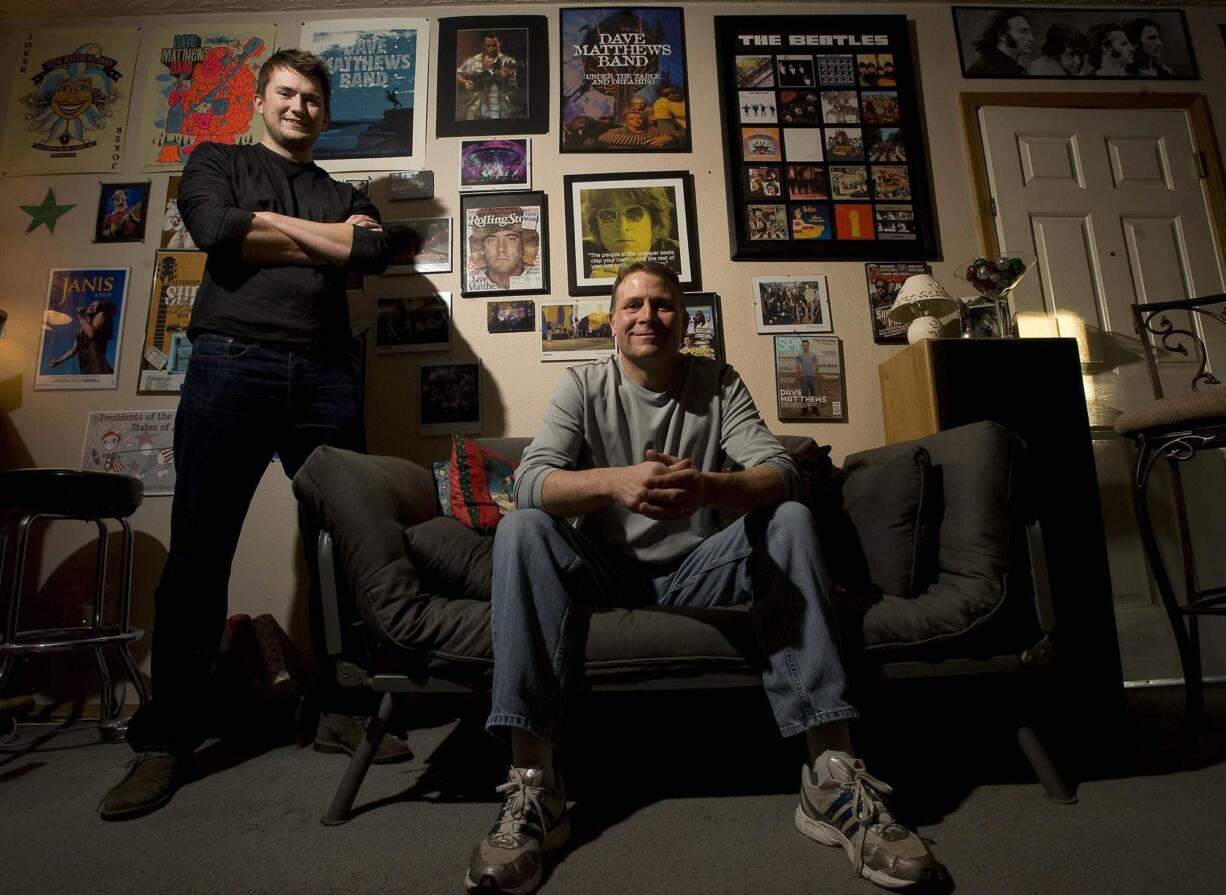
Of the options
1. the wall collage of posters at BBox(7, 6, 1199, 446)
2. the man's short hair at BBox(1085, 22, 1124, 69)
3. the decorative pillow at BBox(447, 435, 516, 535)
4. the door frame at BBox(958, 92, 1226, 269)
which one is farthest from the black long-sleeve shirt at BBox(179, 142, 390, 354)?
the man's short hair at BBox(1085, 22, 1124, 69)

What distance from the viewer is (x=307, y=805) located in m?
1.29

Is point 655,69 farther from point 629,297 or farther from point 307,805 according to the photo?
point 307,805

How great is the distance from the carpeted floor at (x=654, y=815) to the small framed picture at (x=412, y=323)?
128 centimetres

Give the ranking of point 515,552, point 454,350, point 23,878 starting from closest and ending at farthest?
1. point 23,878
2. point 515,552
3. point 454,350

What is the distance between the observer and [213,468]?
5.04 feet

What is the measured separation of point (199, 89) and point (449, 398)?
1583 millimetres

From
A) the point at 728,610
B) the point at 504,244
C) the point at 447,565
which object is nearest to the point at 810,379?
the point at 504,244

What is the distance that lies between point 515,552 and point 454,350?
1361 millimetres

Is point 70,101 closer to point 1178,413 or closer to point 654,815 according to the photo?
point 654,815

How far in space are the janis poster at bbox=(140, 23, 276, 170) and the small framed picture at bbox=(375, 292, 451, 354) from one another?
0.86 m

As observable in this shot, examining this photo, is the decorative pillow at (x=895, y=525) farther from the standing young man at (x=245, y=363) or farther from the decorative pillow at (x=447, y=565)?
the standing young man at (x=245, y=363)

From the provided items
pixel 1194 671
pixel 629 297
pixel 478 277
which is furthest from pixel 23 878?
pixel 1194 671

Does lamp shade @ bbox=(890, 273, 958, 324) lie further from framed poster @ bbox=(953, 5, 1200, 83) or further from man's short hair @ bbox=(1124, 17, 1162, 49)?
man's short hair @ bbox=(1124, 17, 1162, 49)

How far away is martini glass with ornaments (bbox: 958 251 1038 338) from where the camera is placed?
87.2 inches
